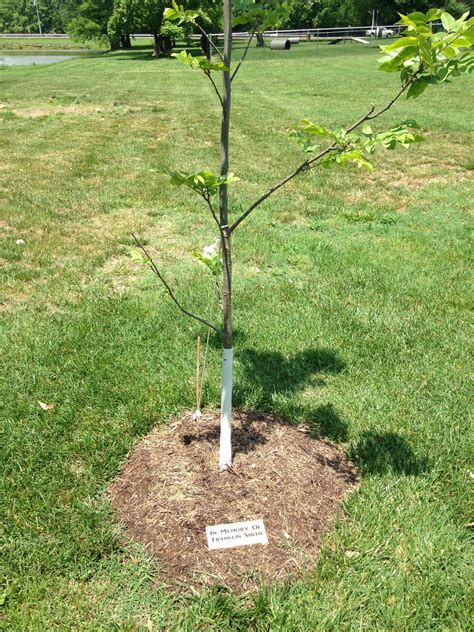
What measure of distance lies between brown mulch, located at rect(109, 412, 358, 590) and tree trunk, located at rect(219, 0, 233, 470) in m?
0.17

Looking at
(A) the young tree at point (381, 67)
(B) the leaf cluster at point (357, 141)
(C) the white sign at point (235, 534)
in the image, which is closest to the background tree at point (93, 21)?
(A) the young tree at point (381, 67)

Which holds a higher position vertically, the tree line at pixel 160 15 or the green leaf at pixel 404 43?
the tree line at pixel 160 15

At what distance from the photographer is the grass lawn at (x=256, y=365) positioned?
2.03m

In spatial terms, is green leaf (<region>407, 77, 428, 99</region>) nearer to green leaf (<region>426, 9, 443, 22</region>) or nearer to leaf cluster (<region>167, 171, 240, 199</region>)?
green leaf (<region>426, 9, 443, 22</region>)

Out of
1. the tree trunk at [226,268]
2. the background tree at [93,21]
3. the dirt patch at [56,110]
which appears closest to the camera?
the tree trunk at [226,268]

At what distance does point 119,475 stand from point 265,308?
1.91 m

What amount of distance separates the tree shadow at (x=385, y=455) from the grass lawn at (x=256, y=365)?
0.04 feet

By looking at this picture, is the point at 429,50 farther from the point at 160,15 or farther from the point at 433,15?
the point at 160,15

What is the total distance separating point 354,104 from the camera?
1373cm

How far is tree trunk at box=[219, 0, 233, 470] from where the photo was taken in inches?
70.7

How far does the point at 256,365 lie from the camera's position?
337 cm

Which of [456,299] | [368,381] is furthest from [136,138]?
[368,381]

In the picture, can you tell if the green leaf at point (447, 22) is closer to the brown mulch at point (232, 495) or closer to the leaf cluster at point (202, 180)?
the leaf cluster at point (202, 180)

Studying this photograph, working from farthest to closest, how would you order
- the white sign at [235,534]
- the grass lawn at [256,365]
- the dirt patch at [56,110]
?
1. the dirt patch at [56,110]
2. the white sign at [235,534]
3. the grass lawn at [256,365]
